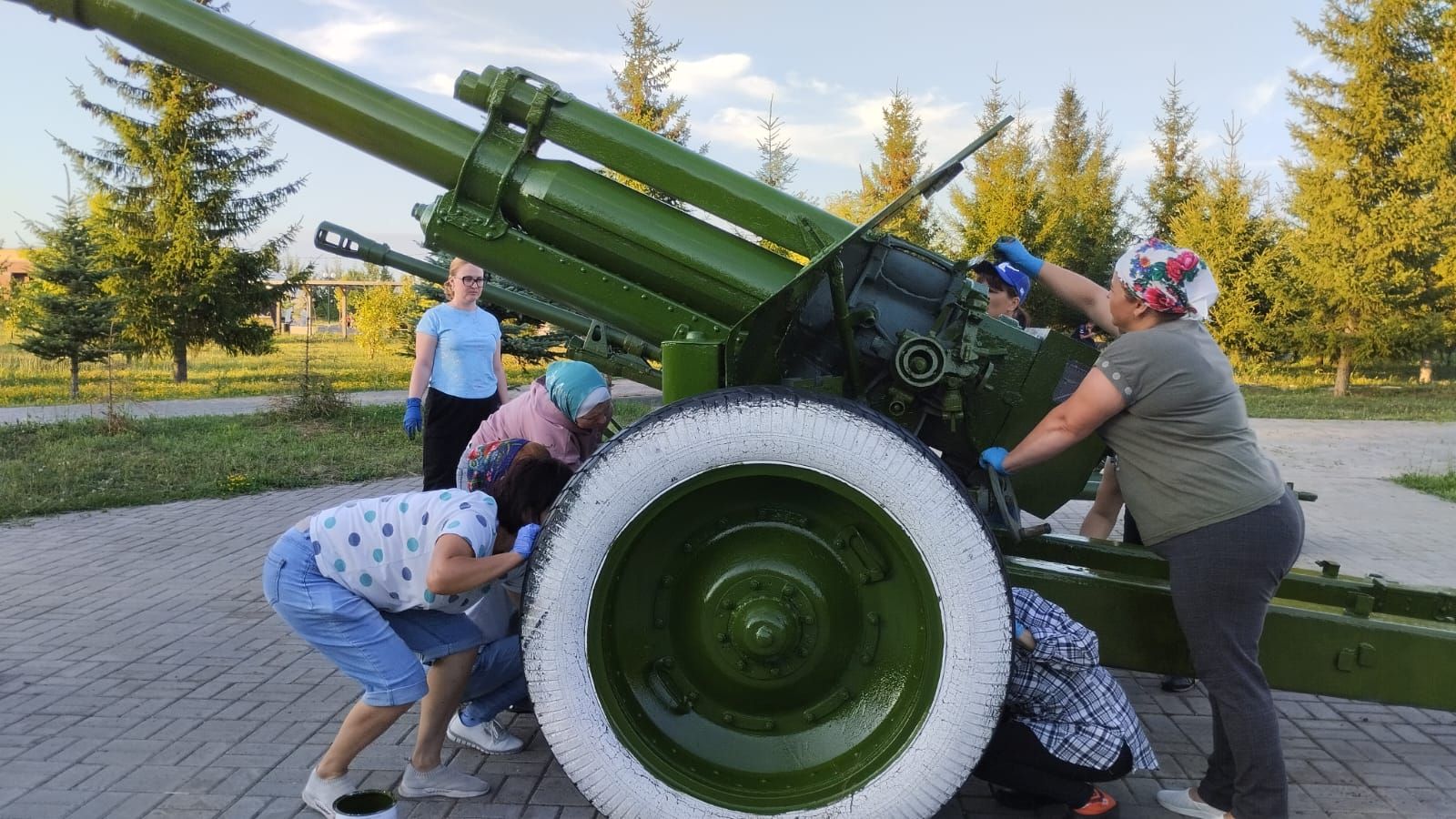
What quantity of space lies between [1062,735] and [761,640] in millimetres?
980

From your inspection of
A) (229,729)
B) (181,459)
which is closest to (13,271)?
(181,459)

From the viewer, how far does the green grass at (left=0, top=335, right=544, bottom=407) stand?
52.7ft

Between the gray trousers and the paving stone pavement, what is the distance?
447 millimetres

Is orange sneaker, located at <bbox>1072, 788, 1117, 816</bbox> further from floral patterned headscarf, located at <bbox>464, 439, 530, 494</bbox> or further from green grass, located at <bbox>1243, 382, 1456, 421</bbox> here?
green grass, located at <bbox>1243, 382, 1456, 421</bbox>

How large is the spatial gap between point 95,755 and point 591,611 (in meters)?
2.02

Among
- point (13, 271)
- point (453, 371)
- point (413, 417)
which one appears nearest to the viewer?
point (453, 371)

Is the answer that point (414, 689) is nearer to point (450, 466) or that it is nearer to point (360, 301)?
point (450, 466)

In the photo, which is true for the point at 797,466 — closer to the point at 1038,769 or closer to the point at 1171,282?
the point at 1171,282

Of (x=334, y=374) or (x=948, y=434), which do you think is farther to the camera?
(x=334, y=374)

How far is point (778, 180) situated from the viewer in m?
24.4

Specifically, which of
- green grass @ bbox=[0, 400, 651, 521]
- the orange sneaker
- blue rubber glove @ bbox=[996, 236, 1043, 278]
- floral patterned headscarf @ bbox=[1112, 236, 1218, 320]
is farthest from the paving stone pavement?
green grass @ bbox=[0, 400, 651, 521]

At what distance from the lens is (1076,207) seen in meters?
26.8

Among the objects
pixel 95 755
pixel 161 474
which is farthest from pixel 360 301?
pixel 95 755

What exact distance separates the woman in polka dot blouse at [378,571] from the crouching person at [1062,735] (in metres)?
1.43
